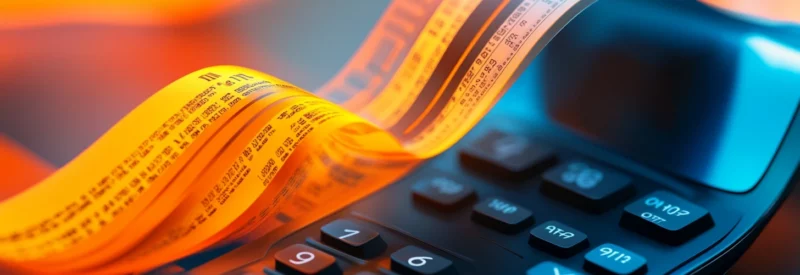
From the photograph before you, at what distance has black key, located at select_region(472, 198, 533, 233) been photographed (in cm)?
43

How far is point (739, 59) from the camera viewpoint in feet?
1.61

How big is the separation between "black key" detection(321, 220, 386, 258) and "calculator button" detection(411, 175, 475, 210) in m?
0.05

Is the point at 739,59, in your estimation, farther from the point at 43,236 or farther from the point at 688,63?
the point at 43,236

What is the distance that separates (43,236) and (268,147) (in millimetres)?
114

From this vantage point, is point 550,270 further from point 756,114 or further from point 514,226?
point 756,114

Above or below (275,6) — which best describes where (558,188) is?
below

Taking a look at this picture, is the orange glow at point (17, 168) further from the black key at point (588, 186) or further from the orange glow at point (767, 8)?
the orange glow at point (767, 8)

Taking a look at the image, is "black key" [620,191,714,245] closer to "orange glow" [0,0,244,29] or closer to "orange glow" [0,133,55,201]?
"orange glow" [0,133,55,201]

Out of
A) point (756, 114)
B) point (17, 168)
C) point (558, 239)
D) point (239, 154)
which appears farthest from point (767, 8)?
point (17, 168)

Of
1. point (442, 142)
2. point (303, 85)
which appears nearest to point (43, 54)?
point (303, 85)

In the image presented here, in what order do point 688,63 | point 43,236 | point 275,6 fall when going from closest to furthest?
point 43,236
point 688,63
point 275,6

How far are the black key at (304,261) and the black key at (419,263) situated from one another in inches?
1.1

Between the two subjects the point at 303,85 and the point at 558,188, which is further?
the point at 303,85

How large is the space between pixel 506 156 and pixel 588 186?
0.18 feet
